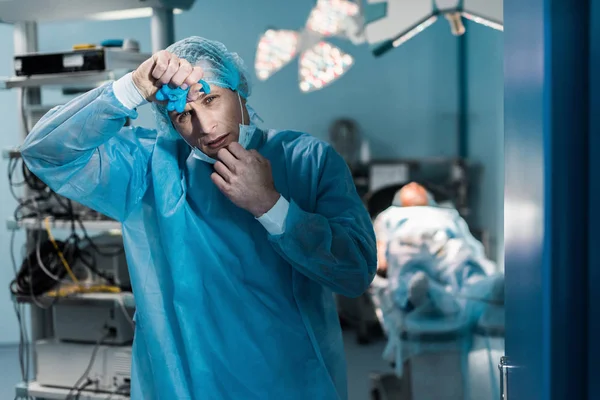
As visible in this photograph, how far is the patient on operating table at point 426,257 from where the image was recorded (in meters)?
2.72

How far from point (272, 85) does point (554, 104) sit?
4574 mm

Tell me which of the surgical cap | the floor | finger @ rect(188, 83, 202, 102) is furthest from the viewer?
the floor

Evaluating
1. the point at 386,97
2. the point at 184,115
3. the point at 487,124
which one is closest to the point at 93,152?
the point at 184,115

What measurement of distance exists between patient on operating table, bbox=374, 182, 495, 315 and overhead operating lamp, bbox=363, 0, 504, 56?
39.3 inches

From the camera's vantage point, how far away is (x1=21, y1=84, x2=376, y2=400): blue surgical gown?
1283mm

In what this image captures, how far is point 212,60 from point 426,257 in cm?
192

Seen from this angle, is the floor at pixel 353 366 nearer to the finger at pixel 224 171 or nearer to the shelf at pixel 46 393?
the shelf at pixel 46 393

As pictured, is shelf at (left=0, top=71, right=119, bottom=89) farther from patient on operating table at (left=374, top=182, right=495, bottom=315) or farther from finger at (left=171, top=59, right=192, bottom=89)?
patient on operating table at (left=374, top=182, right=495, bottom=315)

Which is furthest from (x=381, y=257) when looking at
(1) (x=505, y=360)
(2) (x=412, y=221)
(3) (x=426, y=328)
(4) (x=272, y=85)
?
Answer: (1) (x=505, y=360)

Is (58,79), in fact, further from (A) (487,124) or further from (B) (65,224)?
(A) (487,124)

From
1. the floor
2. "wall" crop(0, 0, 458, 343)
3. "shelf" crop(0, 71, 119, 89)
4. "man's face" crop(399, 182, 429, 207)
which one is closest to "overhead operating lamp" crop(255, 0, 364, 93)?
"man's face" crop(399, 182, 429, 207)

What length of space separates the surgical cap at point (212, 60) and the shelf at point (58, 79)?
0.97 m

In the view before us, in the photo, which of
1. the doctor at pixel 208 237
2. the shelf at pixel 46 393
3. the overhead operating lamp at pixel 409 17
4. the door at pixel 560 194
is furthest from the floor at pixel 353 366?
the door at pixel 560 194

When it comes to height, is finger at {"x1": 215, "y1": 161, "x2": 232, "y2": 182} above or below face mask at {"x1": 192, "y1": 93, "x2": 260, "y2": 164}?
below
